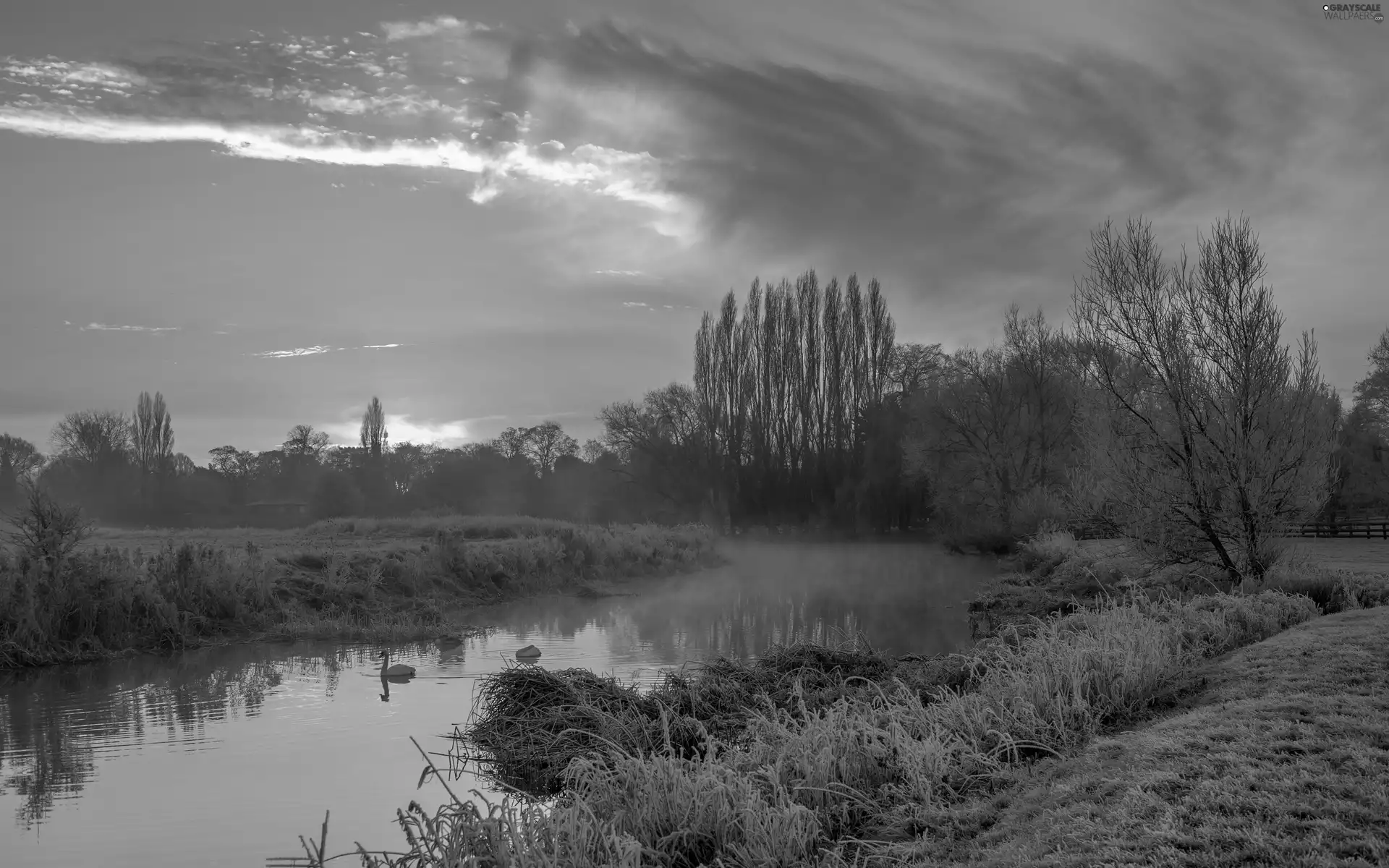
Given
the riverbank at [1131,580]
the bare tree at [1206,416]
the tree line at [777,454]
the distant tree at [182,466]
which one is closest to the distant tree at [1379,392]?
the tree line at [777,454]

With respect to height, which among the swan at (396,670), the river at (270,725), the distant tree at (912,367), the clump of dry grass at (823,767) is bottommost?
the river at (270,725)

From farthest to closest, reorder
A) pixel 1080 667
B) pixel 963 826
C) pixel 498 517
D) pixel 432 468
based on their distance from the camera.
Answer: pixel 432 468 → pixel 498 517 → pixel 1080 667 → pixel 963 826

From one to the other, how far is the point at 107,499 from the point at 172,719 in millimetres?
49741

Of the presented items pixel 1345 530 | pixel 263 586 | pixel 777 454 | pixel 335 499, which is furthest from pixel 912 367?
pixel 263 586

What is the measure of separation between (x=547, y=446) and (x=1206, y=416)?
58658mm

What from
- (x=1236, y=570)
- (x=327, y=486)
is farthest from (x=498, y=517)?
(x=1236, y=570)

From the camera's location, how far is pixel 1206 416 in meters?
15.8

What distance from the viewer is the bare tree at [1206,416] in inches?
598

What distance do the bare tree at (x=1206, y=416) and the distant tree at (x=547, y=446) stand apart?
184 feet

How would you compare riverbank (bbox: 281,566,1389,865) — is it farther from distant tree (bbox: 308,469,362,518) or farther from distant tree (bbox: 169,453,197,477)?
distant tree (bbox: 169,453,197,477)

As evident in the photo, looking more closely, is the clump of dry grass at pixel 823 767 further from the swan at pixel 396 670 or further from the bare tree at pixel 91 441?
the bare tree at pixel 91 441

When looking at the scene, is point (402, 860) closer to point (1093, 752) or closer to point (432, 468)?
point (1093, 752)

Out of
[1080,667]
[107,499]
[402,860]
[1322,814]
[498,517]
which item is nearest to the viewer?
[1322,814]

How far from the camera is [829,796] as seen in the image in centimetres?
586
